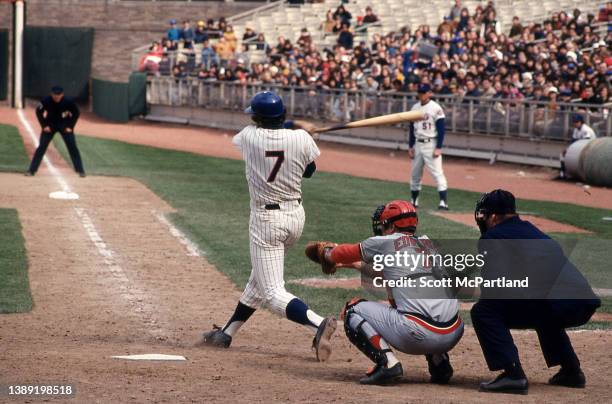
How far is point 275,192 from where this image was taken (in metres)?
8.02

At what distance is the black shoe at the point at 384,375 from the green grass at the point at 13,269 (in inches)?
157

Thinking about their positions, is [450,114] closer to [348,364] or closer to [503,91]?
[503,91]

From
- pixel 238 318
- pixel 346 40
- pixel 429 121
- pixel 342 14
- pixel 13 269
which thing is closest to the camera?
pixel 238 318

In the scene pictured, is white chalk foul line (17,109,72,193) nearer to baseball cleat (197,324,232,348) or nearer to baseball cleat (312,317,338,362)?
baseball cleat (197,324,232,348)

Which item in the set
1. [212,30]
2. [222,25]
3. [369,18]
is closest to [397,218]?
[369,18]

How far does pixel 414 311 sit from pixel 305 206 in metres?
10.7

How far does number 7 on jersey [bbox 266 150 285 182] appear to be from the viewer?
7.97 m

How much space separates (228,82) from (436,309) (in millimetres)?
28178

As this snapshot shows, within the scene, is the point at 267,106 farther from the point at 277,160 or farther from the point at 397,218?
the point at 397,218

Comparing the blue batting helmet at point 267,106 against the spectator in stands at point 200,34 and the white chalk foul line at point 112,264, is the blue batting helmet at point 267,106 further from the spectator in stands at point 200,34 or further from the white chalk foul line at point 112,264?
the spectator in stands at point 200,34

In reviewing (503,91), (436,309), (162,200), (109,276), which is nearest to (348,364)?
(436,309)

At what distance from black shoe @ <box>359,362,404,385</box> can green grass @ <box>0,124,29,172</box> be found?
52.5ft

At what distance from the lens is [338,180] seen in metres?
22.7

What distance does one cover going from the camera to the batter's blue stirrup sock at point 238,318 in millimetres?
8422
